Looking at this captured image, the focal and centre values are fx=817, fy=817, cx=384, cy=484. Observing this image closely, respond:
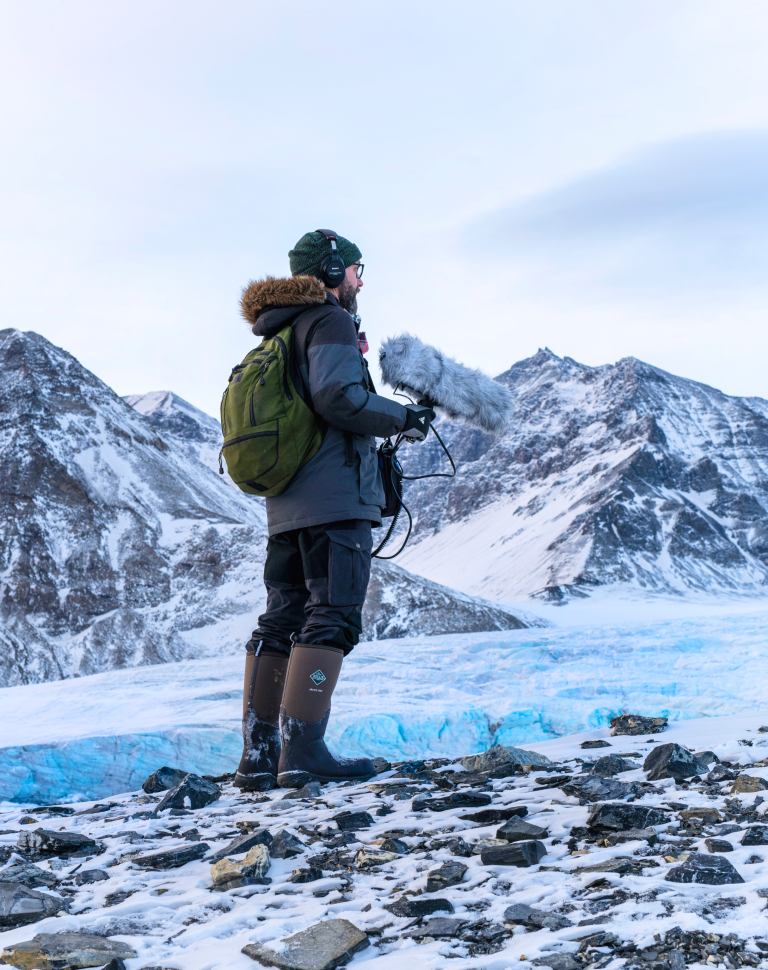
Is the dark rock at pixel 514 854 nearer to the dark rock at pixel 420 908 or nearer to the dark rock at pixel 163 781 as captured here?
the dark rock at pixel 420 908

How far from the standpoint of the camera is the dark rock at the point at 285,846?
2.66 metres

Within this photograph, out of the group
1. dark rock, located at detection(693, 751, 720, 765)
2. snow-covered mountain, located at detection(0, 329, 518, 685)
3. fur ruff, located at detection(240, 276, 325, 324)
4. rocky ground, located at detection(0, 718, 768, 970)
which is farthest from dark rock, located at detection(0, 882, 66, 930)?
snow-covered mountain, located at detection(0, 329, 518, 685)

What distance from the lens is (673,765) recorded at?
3.26 meters

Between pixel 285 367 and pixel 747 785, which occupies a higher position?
pixel 285 367

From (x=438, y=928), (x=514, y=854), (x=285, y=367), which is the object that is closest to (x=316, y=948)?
(x=438, y=928)

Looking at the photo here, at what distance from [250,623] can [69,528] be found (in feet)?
23.9

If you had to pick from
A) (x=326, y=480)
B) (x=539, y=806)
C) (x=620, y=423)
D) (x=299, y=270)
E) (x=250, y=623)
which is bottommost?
(x=250, y=623)

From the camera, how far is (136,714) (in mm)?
6156

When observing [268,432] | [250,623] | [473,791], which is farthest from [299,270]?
[250,623]

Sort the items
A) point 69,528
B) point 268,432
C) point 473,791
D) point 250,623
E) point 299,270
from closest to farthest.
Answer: point 473,791 < point 268,432 < point 299,270 < point 250,623 < point 69,528

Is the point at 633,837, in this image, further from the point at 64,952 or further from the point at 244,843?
the point at 64,952

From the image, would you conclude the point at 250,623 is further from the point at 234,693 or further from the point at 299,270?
the point at 299,270

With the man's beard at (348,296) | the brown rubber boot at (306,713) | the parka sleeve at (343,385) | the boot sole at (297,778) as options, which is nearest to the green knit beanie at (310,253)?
the man's beard at (348,296)

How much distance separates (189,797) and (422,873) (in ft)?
4.88
